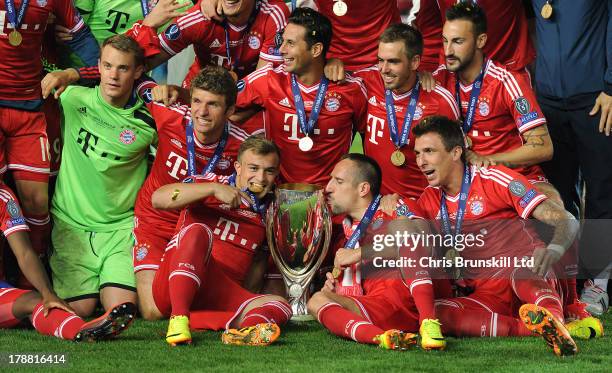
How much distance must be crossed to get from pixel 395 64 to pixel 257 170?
1139 mm

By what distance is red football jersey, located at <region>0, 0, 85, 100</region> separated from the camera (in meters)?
7.25

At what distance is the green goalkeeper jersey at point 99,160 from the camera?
285 inches

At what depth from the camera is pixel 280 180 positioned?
7.37 m

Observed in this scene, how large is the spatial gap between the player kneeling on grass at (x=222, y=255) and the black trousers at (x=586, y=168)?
1.92 meters

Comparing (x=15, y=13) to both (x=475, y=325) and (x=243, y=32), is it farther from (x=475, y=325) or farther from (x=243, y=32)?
(x=475, y=325)

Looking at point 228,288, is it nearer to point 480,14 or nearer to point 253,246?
point 253,246

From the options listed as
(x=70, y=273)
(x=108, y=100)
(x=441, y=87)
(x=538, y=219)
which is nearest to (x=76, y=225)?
(x=70, y=273)

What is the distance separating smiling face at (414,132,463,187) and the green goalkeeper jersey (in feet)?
5.65

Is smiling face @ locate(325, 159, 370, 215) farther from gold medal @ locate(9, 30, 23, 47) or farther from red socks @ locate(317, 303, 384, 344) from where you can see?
gold medal @ locate(9, 30, 23, 47)

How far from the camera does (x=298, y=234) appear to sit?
667 cm

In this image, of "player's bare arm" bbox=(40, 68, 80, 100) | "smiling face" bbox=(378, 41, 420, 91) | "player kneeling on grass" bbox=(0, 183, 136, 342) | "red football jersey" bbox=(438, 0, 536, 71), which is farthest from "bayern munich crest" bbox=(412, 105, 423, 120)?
"player kneeling on grass" bbox=(0, 183, 136, 342)

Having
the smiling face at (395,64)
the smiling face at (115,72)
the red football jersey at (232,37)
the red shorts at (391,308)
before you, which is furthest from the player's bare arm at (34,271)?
the smiling face at (395,64)

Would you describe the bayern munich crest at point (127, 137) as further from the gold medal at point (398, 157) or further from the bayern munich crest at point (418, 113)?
the bayern munich crest at point (418, 113)

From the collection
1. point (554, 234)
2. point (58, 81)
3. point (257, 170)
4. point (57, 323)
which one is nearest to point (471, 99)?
point (554, 234)
